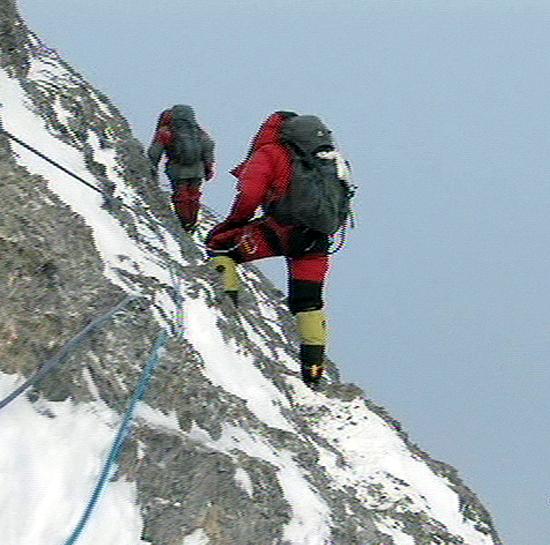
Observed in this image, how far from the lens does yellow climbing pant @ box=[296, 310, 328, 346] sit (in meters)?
8.12

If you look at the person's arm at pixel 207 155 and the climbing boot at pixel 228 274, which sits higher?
the person's arm at pixel 207 155

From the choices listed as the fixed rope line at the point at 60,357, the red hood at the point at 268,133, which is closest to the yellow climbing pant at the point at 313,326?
the red hood at the point at 268,133

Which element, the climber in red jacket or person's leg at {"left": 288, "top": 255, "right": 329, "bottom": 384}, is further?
person's leg at {"left": 288, "top": 255, "right": 329, "bottom": 384}

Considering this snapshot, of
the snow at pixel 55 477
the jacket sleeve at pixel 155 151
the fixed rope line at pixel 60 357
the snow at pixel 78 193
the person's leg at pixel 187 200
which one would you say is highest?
the jacket sleeve at pixel 155 151

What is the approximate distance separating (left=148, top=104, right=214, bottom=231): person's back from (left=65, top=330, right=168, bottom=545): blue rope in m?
6.63

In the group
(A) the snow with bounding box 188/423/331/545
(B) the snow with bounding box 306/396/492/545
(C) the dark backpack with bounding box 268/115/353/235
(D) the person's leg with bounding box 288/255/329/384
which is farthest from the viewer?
(B) the snow with bounding box 306/396/492/545

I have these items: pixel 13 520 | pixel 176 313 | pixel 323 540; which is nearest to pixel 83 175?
pixel 176 313

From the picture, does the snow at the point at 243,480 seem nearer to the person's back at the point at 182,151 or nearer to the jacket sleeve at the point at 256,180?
the jacket sleeve at the point at 256,180

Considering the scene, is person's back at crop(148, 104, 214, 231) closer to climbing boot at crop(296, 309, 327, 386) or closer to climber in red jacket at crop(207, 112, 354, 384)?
climber in red jacket at crop(207, 112, 354, 384)

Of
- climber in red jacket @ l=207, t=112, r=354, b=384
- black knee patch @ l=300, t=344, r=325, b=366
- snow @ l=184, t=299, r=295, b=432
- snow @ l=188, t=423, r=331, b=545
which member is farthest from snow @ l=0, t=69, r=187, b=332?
black knee patch @ l=300, t=344, r=325, b=366

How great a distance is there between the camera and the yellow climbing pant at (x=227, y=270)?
27.9 feet

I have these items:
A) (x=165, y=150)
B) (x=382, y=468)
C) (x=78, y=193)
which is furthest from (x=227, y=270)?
(x=165, y=150)

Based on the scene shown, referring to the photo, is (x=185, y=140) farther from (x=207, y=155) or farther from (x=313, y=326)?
(x=313, y=326)

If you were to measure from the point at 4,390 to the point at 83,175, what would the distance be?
5.07 meters
